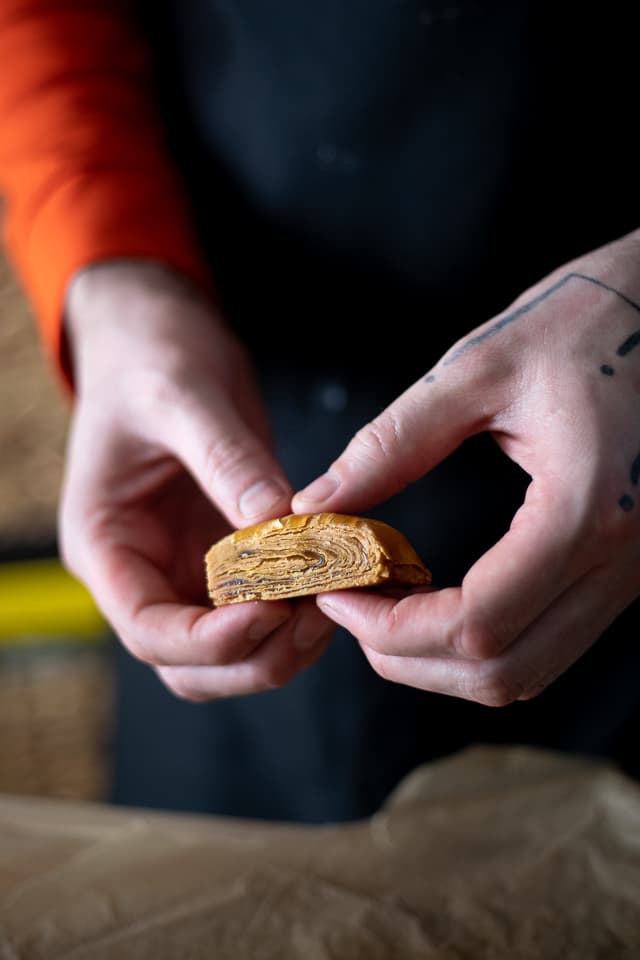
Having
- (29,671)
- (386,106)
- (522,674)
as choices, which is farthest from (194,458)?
(29,671)

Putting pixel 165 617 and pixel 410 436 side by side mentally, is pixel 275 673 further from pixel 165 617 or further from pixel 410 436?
pixel 410 436

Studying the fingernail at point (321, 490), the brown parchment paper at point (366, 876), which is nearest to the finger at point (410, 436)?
the fingernail at point (321, 490)

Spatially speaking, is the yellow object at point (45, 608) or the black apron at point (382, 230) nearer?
the black apron at point (382, 230)

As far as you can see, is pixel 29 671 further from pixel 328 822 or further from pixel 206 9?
pixel 206 9

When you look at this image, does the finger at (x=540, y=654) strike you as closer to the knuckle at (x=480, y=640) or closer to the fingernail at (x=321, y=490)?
the knuckle at (x=480, y=640)

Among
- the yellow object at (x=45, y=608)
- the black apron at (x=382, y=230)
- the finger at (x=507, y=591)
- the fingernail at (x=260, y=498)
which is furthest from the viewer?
the yellow object at (x=45, y=608)

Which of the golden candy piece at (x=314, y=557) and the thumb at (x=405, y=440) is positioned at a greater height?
the thumb at (x=405, y=440)
